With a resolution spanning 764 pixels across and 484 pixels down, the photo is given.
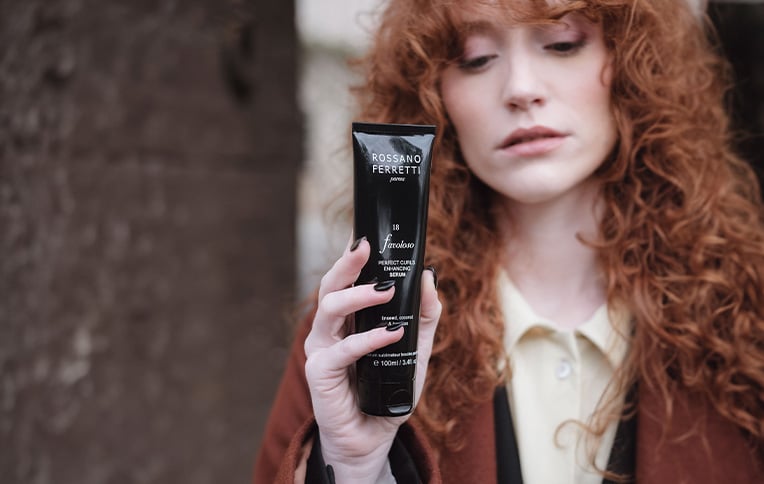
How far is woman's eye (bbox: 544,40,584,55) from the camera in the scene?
4.40ft

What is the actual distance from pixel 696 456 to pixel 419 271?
25.9 inches

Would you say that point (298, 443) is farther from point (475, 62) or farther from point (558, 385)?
point (475, 62)

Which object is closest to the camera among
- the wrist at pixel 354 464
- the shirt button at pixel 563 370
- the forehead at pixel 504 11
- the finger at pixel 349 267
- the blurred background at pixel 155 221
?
the finger at pixel 349 267

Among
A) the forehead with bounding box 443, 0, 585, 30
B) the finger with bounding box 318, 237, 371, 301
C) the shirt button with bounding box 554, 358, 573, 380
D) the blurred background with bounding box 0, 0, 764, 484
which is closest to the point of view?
the finger with bounding box 318, 237, 371, 301

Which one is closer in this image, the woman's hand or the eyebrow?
the woman's hand

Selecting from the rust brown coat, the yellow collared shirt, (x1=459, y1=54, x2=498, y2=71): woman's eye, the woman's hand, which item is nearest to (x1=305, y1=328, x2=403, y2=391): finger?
the woman's hand

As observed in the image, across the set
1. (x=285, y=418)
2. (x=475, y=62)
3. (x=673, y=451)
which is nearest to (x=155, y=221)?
(x=285, y=418)

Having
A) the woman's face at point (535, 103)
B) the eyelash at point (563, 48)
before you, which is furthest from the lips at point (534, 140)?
the eyelash at point (563, 48)

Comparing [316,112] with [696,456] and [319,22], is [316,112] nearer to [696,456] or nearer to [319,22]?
[319,22]

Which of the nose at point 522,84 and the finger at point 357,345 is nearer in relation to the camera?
the finger at point 357,345

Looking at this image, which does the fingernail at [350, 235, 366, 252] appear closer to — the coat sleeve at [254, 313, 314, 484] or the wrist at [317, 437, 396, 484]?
the wrist at [317, 437, 396, 484]

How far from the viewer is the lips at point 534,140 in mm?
1323

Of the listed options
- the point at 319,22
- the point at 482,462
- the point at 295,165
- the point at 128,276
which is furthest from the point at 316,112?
the point at 482,462

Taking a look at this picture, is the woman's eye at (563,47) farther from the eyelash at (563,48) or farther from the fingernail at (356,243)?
the fingernail at (356,243)
